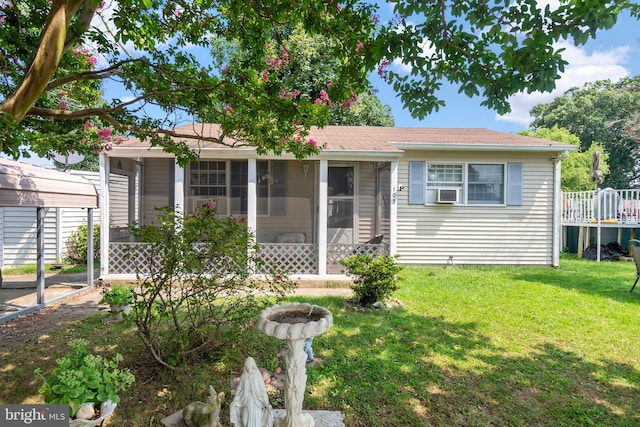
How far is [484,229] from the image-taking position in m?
9.58

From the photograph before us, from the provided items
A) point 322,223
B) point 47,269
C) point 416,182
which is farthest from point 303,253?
point 47,269

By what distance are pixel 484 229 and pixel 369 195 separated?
12.1 ft

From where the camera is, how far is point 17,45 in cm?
368

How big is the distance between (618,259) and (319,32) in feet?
43.0

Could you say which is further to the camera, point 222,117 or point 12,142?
point 222,117

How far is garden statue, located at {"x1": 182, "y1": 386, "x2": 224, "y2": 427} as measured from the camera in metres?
2.52

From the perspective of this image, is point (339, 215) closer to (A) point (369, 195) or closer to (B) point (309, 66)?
(A) point (369, 195)

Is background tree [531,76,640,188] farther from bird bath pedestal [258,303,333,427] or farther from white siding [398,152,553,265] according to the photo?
bird bath pedestal [258,303,333,427]

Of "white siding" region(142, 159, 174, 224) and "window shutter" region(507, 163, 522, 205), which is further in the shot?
"window shutter" region(507, 163, 522, 205)

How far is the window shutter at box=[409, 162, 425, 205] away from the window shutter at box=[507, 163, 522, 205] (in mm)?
2482

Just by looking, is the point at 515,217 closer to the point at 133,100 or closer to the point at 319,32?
the point at 319,32

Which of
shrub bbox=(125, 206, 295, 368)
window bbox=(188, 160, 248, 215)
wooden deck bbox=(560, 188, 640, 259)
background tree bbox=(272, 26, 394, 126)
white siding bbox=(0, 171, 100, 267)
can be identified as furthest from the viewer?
background tree bbox=(272, 26, 394, 126)

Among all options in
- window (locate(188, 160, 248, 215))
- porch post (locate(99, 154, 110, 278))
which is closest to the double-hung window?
window (locate(188, 160, 248, 215))

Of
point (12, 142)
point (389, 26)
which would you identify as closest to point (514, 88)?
point (389, 26)
